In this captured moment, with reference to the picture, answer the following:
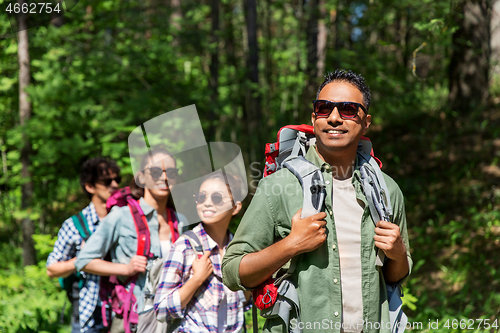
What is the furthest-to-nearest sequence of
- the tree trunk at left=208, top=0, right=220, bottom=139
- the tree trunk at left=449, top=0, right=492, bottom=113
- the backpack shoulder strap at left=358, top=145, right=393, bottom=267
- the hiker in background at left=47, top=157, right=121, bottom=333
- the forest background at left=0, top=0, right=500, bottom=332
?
the tree trunk at left=449, top=0, right=492, bottom=113
the tree trunk at left=208, top=0, right=220, bottom=139
the forest background at left=0, top=0, right=500, bottom=332
the hiker in background at left=47, top=157, right=121, bottom=333
the backpack shoulder strap at left=358, top=145, right=393, bottom=267

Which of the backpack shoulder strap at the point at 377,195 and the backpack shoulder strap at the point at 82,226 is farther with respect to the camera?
the backpack shoulder strap at the point at 82,226

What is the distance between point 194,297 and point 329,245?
115 cm

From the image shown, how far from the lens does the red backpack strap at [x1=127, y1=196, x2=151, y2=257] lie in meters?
2.96

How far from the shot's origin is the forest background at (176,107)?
17.7 feet

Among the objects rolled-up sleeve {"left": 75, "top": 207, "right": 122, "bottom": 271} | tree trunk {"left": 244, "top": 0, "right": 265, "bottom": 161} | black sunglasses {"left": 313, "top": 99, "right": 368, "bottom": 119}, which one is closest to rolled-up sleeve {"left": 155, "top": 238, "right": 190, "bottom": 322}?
rolled-up sleeve {"left": 75, "top": 207, "right": 122, "bottom": 271}

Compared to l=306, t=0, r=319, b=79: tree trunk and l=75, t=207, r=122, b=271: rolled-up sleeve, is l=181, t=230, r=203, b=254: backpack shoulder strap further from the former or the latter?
l=306, t=0, r=319, b=79: tree trunk

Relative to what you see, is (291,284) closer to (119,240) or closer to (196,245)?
(196,245)

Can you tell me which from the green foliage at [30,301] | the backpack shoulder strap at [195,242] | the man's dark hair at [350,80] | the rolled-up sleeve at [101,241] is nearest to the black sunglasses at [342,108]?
the man's dark hair at [350,80]

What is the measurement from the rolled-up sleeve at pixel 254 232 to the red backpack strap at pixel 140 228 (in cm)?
137

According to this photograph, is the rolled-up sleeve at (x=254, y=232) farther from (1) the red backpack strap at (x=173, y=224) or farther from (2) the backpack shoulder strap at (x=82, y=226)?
(2) the backpack shoulder strap at (x=82, y=226)

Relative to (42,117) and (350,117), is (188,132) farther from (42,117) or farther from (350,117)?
(350,117)

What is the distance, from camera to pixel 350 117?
1804 mm

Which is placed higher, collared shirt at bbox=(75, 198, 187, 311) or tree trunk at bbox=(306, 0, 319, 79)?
tree trunk at bbox=(306, 0, 319, 79)

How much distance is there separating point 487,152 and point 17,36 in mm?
8259
